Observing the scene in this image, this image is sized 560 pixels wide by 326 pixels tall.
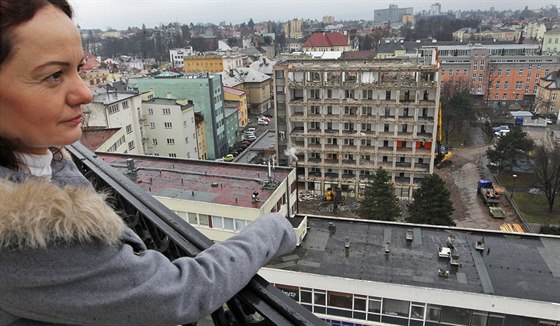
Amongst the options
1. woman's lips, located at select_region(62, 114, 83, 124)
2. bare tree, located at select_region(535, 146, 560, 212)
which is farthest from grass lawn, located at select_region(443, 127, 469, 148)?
woman's lips, located at select_region(62, 114, 83, 124)

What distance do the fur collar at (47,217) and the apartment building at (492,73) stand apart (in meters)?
54.2

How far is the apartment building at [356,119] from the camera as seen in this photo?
85.7 ft

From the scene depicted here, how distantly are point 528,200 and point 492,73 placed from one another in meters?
29.5

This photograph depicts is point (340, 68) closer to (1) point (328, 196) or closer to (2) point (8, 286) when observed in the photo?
(1) point (328, 196)

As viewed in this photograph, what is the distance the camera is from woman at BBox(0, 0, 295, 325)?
1048 mm

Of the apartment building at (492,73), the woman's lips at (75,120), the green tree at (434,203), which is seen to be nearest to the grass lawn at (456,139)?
the apartment building at (492,73)

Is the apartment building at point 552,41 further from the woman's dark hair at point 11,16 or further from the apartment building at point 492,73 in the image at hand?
the woman's dark hair at point 11,16

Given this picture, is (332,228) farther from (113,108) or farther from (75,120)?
(113,108)

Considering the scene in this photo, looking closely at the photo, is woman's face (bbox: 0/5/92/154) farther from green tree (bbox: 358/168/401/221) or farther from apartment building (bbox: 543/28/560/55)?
apartment building (bbox: 543/28/560/55)

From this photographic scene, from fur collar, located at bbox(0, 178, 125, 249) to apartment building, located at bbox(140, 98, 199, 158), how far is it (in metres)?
28.0

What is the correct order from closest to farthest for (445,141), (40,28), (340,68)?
(40,28) < (340,68) < (445,141)

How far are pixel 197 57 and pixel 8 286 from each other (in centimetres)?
6393

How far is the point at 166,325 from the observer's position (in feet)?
3.96

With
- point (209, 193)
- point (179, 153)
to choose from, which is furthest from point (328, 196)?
point (209, 193)
